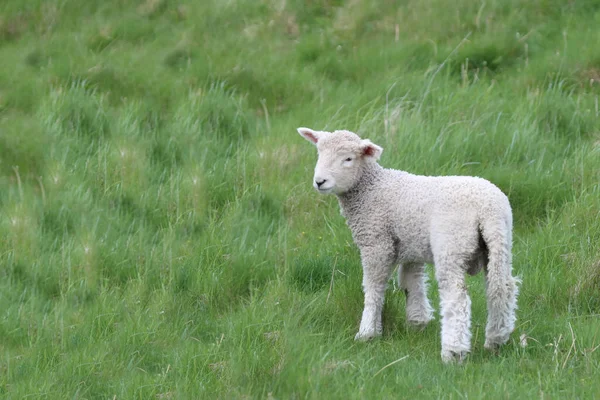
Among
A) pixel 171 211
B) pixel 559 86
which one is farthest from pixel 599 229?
pixel 171 211

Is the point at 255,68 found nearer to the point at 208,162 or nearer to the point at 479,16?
the point at 208,162

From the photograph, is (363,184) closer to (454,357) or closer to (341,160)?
(341,160)

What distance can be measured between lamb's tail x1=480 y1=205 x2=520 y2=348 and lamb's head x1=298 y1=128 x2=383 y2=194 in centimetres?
97

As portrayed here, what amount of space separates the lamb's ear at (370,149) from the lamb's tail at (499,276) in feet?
3.14

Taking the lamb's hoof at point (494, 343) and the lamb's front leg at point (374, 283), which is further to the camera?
the lamb's front leg at point (374, 283)

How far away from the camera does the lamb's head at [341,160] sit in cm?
582

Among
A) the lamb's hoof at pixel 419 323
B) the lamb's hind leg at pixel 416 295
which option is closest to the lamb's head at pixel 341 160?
the lamb's hind leg at pixel 416 295

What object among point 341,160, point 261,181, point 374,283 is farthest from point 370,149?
point 261,181

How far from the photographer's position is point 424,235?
18.5ft

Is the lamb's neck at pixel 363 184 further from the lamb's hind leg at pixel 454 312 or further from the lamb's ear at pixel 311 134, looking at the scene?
the lamb's hind leg at pixel 454 312

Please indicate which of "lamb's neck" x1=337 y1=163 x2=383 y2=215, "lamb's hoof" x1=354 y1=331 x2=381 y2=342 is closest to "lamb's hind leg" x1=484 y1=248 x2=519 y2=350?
"lamb's hoof" x1=354 y1=331 x2=381 y2=342

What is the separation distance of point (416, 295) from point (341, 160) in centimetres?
112

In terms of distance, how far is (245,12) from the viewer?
11.2 meters

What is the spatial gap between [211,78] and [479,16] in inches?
131
